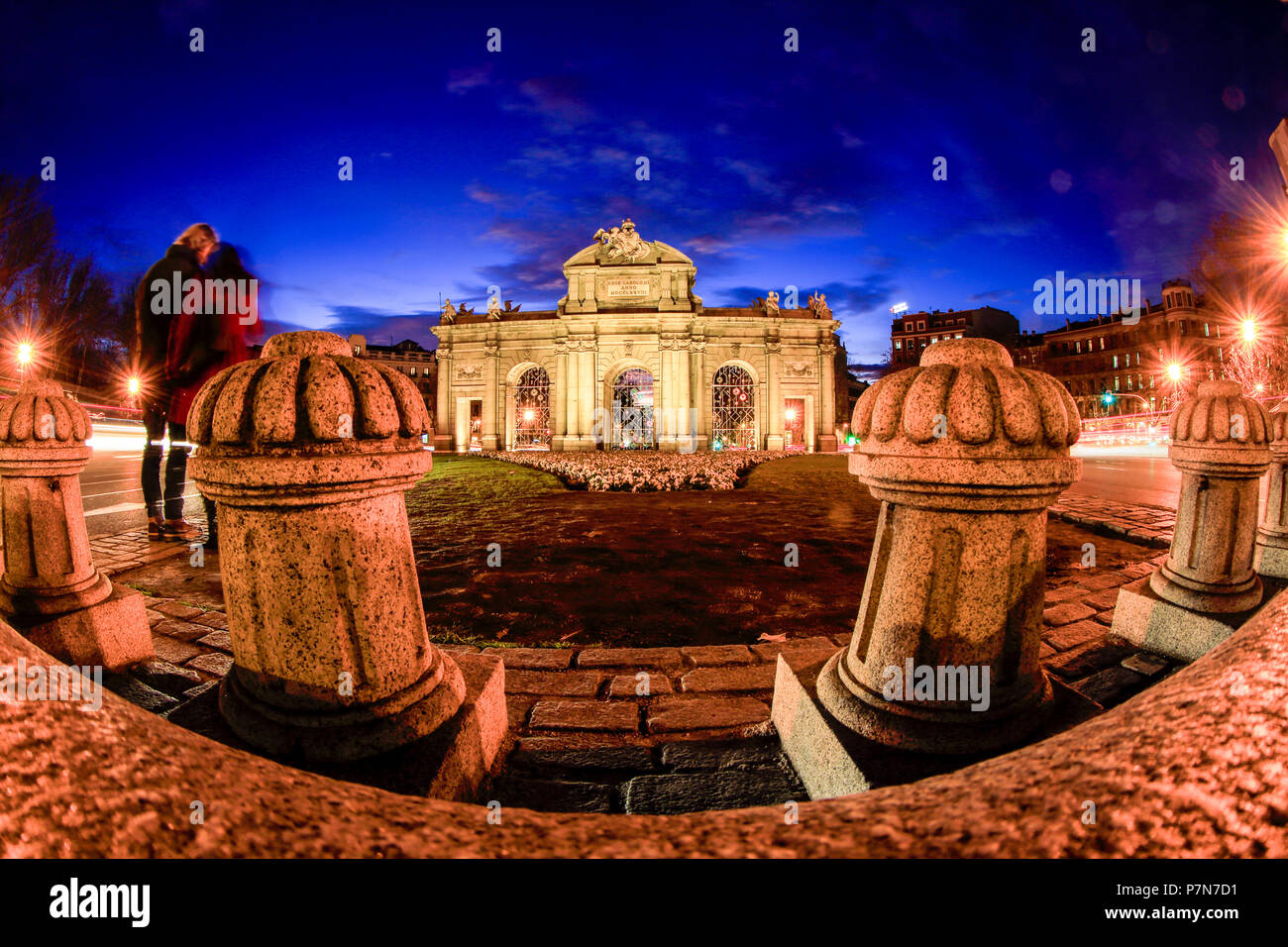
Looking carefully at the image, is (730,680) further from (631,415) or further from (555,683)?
(631,415)

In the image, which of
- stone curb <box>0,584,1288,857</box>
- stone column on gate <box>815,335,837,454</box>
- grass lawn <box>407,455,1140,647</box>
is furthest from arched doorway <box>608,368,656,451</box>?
stone curb <box>0,584,1288,857</box>

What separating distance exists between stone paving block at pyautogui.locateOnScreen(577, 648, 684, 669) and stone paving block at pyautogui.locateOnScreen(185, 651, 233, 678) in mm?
1910

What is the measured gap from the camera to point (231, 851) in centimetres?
77

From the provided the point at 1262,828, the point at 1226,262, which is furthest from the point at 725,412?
the point at 1262,828

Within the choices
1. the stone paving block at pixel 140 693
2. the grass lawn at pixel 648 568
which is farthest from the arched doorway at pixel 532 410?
the stone paving block at pixel 140 693

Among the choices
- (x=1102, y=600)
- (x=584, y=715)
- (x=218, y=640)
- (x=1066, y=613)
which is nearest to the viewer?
(x=584, y=715)

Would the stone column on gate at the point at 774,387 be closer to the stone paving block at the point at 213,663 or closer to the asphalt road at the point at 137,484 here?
the asphalt road at the point at 137,484

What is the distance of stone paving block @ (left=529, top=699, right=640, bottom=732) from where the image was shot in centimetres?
222

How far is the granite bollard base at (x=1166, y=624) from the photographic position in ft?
8.63

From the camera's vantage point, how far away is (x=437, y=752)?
62.2 inches

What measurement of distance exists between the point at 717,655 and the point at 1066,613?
2578 mm

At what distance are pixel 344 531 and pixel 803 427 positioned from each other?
30974 mm

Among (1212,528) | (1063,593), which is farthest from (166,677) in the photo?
(1063,593)

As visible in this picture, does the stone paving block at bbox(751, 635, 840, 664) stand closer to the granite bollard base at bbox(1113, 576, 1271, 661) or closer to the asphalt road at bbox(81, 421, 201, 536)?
the granite bollard base at bbox(1113, 576, 1271, 661)
